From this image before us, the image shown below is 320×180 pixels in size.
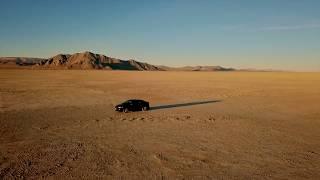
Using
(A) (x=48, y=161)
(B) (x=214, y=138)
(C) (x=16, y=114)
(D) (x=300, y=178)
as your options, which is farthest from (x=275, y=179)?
(C) (x=16, y=114)

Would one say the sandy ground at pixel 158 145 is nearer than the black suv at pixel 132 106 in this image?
Yes

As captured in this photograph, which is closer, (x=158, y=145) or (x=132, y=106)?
(x=158, y=145)

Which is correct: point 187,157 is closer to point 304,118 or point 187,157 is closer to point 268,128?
point 268,128

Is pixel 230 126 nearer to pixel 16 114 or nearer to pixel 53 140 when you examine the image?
pixel 53 140

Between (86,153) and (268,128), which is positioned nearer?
(86,153)

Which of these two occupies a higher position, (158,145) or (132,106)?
(132,106)

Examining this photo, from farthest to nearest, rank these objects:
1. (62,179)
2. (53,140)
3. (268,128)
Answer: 1. (268,128)
2. (53,140)
3. (62,179)

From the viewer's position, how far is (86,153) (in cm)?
1708

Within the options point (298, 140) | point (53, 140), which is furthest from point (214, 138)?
point (53, 140)

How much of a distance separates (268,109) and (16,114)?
896 inches

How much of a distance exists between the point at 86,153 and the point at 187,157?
4.62 metres

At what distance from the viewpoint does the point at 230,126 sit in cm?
2506

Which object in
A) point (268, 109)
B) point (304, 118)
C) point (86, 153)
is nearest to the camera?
point (86, 153)

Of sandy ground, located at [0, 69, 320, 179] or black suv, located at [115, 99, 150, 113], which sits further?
black suv, located at [115, 99, 150, 113]
